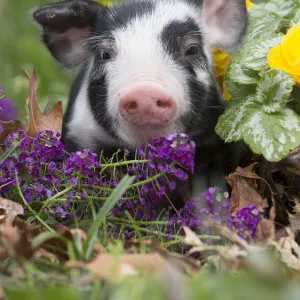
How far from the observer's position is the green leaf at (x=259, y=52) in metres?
2.56

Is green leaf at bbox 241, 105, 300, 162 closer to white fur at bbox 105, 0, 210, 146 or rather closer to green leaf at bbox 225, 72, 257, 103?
green leaf at bbox 225, 72, 257, 103

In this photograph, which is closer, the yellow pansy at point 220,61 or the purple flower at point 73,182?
the purple flower at point 73,182

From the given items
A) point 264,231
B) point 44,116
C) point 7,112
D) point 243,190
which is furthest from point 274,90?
point 7,112

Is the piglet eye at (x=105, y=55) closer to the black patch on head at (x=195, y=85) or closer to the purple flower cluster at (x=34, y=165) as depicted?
the black patch on head at (x=195, y=85)

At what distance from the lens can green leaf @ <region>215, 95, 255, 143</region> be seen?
2.47 metres

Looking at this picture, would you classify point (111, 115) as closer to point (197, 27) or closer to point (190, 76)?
point (190, 76)

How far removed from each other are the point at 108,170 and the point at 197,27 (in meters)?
0.79

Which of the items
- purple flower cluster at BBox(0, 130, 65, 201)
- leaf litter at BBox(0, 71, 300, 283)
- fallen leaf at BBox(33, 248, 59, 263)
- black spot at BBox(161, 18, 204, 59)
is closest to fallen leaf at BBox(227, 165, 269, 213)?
leaf litter at BBox(0, 71, 300, 283)

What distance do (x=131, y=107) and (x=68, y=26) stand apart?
80 centimetres

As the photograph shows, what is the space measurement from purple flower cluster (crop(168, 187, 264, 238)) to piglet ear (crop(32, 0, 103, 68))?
108 centimetres

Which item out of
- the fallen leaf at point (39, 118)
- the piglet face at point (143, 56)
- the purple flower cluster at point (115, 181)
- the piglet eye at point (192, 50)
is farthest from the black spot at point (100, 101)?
the piglet eye at point (192, 50)

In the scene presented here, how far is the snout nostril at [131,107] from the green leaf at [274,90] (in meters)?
0.48

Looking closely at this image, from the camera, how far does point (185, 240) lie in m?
1.88

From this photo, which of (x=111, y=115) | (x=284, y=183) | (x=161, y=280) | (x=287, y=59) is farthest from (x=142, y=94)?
(x=161, y=280)
